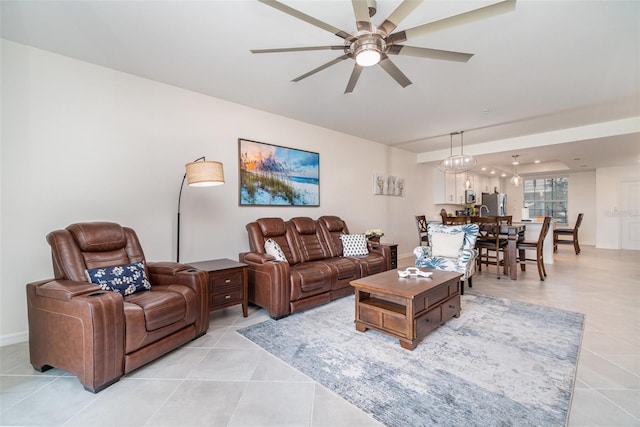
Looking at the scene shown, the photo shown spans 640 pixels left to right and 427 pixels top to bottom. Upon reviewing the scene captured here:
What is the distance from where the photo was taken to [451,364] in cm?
212

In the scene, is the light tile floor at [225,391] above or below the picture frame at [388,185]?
below

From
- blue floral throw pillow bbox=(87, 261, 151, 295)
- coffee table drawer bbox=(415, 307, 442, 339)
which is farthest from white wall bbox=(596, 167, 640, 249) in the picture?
blue floral throw pillow bbox=(87, 261, 151, 295)

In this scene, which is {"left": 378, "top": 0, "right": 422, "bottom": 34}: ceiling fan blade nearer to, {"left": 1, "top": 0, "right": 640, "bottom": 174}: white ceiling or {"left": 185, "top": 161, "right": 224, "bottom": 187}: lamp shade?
{"left": 1, "top": 0, "right": 640, "bottom": 174}: white ceiling

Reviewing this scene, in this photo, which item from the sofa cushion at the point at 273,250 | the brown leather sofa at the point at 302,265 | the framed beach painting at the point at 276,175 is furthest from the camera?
the framed beach painting at the point at 276,175

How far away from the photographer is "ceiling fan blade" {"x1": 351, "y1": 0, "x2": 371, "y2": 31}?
1592 millimetres

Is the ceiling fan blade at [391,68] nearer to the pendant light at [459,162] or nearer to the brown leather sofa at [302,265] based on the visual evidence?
the brown leather sofa at [302,265]

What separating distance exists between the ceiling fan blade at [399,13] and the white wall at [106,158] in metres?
2.66

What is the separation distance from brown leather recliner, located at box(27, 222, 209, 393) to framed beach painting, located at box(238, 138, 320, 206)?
173cm

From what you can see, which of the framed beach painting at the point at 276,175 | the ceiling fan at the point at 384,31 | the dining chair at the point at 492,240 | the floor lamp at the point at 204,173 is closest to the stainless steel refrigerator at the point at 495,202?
the dining chair at the point at 492,240

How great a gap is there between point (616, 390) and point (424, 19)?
9.62 feet

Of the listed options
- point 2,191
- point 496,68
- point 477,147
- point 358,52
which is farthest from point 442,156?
point 2,191

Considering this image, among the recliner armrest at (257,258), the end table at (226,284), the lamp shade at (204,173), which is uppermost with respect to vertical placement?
the lamp shade at (204,173)

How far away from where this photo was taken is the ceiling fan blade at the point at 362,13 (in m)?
1.59

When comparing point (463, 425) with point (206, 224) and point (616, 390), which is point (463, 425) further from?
point (206, 224)
